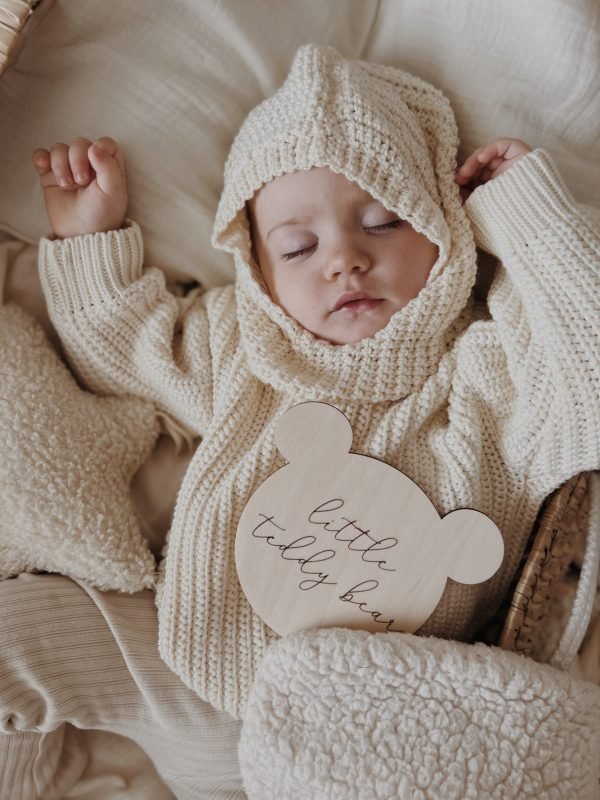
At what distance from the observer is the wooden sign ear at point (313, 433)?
843mm

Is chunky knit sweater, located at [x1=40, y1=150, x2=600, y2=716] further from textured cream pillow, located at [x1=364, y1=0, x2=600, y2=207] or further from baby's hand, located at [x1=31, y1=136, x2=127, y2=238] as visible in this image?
textured cream pillow, located at [x1=364, y1=0, x2=600, y2=207]

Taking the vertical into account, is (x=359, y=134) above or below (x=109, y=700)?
above

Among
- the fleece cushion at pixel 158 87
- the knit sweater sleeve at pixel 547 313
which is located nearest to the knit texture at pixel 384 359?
the knit sweater sleeve at pixel 547 313

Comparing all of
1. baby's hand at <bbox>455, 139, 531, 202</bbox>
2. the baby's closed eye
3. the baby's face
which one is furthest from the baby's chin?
baby's hand at <bbox>455, 139, 531, 202</bbox>

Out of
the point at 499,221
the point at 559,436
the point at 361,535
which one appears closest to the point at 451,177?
the point at 499,221

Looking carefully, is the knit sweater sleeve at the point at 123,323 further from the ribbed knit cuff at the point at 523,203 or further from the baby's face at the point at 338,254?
the ribbed knit cuff at the point at 523,203

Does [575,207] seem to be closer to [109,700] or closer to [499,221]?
[499,221]

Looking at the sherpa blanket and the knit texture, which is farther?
the knit texture

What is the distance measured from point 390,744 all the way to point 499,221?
2.33 feet

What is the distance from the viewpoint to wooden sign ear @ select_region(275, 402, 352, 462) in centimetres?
84

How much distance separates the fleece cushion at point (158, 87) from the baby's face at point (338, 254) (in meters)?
0.21

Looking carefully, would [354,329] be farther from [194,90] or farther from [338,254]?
[194,90]

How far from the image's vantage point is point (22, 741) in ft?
3.41

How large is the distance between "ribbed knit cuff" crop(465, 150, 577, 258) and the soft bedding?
0.46 ft
